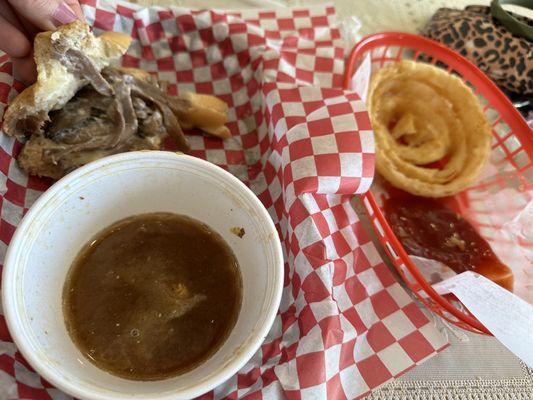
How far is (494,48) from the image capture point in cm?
174

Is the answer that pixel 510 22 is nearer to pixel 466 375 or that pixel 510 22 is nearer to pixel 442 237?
pixel 442 237

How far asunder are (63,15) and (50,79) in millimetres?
176

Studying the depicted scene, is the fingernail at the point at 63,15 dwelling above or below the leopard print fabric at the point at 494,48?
above

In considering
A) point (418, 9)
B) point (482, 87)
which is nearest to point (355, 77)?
point (482, 87)

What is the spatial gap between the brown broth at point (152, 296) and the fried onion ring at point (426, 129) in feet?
2.34

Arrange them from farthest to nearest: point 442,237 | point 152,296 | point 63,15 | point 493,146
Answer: point 493,146, point 442,237, point 63,15, point 152,296

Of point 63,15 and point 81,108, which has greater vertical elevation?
point 63,15

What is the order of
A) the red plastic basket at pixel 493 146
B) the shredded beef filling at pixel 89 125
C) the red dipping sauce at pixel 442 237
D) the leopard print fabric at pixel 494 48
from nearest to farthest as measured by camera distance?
the shredded beef filling at pixel 89 125, the red dipping sauce at pixel 442 237, the red plastic basket at pixel 493 146, the leopard print fabric at pixel 494 48

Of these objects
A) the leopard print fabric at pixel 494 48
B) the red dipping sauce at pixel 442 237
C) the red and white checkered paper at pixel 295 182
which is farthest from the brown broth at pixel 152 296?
the leopard print fabric at pixel 494 48

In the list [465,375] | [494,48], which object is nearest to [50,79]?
[465,375]

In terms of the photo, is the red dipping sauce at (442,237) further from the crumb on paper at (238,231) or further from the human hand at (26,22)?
the human hand at (26,22)

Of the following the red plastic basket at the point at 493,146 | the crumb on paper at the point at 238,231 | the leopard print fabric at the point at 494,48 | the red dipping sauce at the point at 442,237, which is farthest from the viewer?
the leopard print fabric at the point at 494,48

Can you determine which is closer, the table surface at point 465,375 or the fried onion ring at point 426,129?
the table surface at point 465,375

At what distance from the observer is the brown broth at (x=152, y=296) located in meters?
0.96
